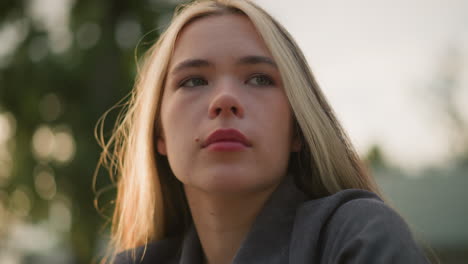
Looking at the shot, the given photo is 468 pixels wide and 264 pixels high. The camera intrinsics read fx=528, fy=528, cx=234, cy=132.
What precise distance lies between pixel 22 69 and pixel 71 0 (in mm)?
1327

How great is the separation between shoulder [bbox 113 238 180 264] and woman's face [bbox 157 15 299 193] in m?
0.49

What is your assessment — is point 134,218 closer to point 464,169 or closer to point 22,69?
point 22,69

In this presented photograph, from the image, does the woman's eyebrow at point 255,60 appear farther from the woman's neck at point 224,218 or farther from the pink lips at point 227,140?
the woman's neck at point 224,218

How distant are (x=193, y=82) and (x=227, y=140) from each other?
1.04 ft

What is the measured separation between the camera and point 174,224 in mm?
2295

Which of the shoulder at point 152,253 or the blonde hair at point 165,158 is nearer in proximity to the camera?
the blonde hair at point 165,158

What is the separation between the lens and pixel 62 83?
8.27m

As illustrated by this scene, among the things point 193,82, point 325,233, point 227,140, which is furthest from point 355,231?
point 193,82

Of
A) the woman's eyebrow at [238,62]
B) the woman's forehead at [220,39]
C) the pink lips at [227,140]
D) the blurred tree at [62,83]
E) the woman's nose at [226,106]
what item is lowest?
the blurred tree at [62,83]

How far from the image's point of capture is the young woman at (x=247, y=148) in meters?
1.60

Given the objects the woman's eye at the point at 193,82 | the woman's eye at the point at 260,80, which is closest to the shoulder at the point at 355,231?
the woman's eye at the point at 260,80

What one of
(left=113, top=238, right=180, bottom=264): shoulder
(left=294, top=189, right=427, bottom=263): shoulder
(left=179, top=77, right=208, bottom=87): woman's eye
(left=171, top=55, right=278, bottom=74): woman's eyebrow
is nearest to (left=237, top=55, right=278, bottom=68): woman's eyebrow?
(left=171, top=55, right=278, bottom=74): woman's eyebrow

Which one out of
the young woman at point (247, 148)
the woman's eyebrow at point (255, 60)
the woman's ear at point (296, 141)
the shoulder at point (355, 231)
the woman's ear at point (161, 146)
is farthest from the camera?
the woman's ear at point (161, 146)

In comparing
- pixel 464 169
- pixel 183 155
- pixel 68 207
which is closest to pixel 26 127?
pixel 68 207
